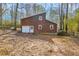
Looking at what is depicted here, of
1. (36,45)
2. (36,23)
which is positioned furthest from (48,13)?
(36,45)

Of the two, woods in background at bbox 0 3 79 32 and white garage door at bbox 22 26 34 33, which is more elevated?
woods in background at bbox 0 3 79 32

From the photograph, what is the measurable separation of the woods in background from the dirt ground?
3.6 inches

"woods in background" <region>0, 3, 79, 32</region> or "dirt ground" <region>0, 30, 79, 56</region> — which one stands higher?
"woods in background" <region>0, 3, 79, 32</region>

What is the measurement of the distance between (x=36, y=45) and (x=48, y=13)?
31cm

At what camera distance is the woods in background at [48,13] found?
1.35m

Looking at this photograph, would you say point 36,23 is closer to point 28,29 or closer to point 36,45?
point 28,29

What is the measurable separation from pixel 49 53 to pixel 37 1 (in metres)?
0.49

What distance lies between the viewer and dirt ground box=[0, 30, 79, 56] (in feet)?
4.39

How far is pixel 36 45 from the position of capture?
1.34m

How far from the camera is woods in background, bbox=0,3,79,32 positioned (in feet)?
4.42

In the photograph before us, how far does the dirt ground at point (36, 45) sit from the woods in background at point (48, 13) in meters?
0.09

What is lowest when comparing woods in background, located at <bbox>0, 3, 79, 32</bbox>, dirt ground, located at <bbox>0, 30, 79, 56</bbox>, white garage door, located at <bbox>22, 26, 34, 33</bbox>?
dirt ground, located at <bbox>0, 30, 79, 56</bbox>

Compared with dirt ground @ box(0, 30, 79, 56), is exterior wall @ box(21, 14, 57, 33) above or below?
above

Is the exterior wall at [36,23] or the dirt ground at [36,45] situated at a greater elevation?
the exterior wall at [36,23]
